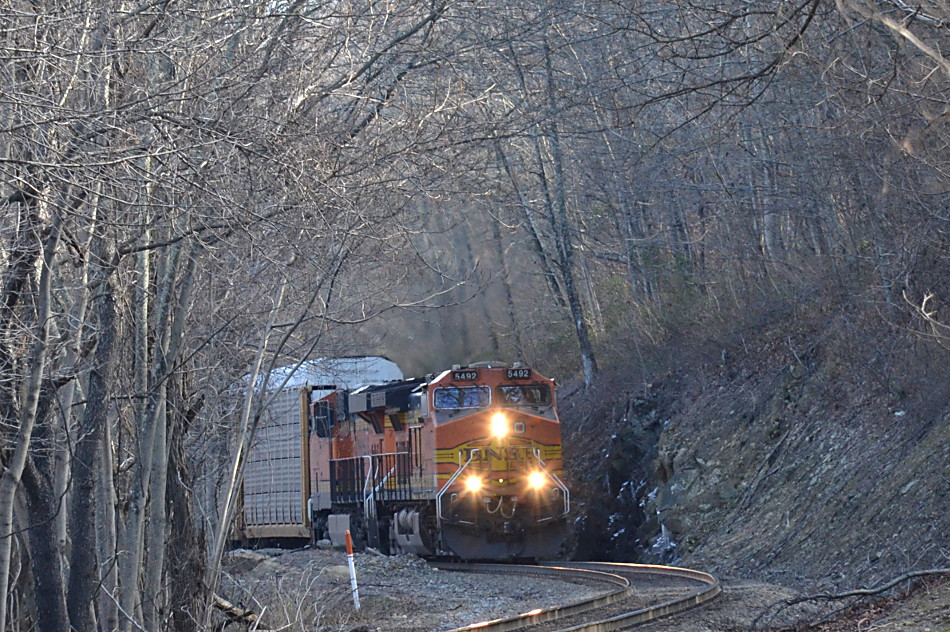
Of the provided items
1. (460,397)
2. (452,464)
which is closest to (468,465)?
(452,464)

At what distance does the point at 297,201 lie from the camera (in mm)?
7309

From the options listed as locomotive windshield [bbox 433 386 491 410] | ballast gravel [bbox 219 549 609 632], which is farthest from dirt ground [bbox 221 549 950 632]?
locomotive windshield [bbox 433 386 491 410]

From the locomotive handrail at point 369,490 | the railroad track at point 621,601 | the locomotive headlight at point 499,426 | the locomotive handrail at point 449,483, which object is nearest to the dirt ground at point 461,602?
the railroad track at point 621,601

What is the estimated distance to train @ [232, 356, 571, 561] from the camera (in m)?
19.1

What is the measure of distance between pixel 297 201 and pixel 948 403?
1123cm

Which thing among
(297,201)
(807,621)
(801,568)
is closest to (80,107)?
(297,201)

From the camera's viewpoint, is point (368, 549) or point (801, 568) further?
point (368, 549)

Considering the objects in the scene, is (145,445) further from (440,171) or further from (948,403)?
(948,403)

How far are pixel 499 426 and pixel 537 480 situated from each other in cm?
122

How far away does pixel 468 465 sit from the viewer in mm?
19172

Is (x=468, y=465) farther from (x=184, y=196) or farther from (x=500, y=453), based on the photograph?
(x=184, y=196)

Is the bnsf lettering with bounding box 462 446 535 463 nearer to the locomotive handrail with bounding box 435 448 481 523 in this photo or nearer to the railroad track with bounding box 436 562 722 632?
the locomotive handrail with bounding box 435 448 481 523

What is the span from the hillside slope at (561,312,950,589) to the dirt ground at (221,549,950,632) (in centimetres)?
144

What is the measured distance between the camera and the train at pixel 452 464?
754 inches
